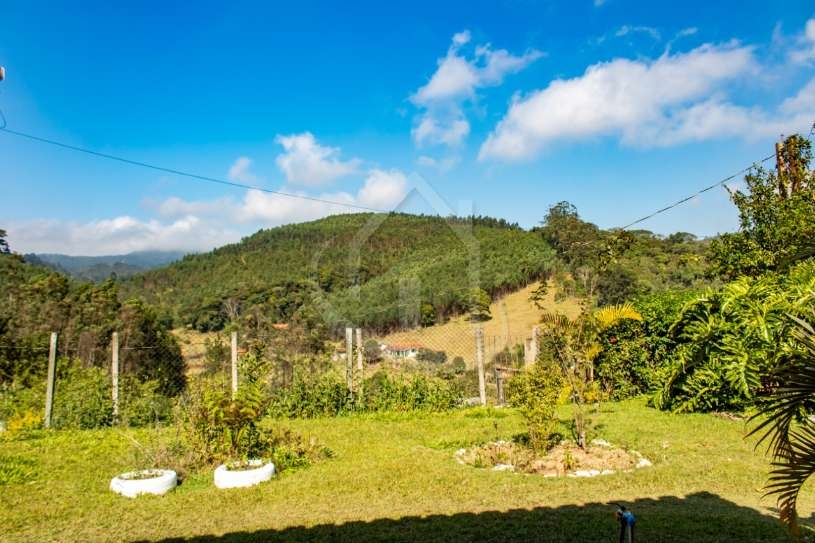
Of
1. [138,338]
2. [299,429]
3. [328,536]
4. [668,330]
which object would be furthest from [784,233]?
[138,338]

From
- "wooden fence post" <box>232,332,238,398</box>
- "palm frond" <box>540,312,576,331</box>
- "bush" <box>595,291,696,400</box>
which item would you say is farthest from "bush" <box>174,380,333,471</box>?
"bush" <box>595,291,696,400</box>

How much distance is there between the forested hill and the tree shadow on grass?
32.6ft

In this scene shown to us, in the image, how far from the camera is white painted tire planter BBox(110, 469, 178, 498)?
5633 millimetres

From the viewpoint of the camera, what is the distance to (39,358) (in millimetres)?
13555

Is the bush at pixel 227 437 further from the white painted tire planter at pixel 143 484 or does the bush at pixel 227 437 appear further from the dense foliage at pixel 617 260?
the dense foliage at pixel 617 260

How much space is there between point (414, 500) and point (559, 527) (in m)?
1.49

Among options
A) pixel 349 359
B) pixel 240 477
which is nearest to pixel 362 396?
pixel 349 359

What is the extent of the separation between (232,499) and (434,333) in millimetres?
8074

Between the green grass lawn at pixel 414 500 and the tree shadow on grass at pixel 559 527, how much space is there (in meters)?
0.01

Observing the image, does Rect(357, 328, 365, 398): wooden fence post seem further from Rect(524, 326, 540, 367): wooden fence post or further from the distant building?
Rect(524, 326, 540, 367): wooden fence post

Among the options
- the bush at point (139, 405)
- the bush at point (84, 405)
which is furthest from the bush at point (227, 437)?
the bush at point (84, 405)

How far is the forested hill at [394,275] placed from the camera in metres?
15.5

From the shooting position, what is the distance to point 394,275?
1661 centimetres

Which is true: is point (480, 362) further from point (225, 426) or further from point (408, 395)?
point (225, 426)
